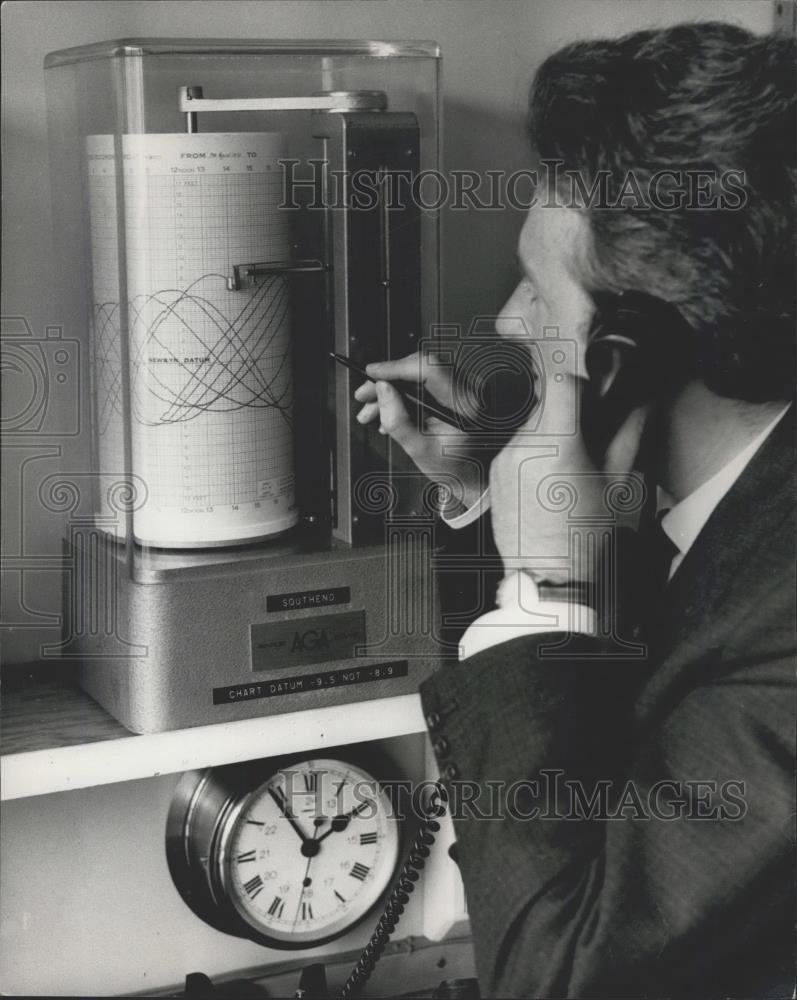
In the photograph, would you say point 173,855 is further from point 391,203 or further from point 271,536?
point 391,203

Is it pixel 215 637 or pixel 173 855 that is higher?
pixel 215 637

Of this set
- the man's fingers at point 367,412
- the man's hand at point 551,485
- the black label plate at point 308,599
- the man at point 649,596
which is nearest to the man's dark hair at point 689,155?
the man at point 649,596

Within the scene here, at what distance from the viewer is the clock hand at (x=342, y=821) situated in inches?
45.8

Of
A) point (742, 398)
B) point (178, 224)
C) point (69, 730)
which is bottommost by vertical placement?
point (69, 730)

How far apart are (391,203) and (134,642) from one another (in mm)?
415

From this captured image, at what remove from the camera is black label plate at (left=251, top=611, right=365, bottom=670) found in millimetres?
1022

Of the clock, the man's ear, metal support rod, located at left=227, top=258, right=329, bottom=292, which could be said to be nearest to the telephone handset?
the man's ear

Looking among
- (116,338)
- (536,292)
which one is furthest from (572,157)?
(116,338)

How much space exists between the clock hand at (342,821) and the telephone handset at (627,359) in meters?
0.40

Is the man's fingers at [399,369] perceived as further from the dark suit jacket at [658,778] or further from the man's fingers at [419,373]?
the dark suit jacket at [658,778]

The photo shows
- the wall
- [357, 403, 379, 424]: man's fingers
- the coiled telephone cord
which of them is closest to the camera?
the wall

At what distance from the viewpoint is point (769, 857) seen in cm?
104

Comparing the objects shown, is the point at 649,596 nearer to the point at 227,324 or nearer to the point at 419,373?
the point at 419,373

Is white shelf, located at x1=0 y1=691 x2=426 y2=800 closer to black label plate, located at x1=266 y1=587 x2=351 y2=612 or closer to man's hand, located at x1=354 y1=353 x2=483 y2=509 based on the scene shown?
black label plate, located at x1=266 y1=587 x2=351 y2=612
